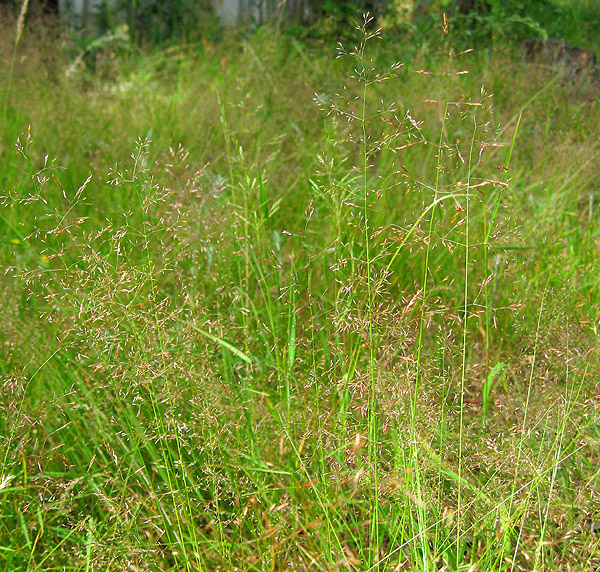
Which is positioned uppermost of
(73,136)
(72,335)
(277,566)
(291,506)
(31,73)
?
(31,73)

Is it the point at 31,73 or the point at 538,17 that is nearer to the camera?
the point at 31,73

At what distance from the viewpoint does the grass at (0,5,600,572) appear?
1199 mm

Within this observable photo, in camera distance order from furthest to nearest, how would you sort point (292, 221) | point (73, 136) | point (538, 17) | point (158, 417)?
point (538, 17) < point (73, 136) < point (292, 221) < point (158, 417)

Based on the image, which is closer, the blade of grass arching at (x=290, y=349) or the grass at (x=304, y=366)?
the grass at (x=304, y=366)

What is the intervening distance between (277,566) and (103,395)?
2.07 feet

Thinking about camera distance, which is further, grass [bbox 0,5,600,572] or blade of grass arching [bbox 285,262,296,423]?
blade of grass arching [bbox 285,262,296,423]

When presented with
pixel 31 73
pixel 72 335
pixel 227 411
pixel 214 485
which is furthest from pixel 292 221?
pixel 31 73

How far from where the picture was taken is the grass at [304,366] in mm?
1199

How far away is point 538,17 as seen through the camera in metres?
5.63

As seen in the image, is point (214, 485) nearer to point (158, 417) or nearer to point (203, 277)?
point (158, 417)

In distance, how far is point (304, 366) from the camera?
→ 1.61m

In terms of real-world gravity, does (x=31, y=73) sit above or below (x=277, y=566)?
above

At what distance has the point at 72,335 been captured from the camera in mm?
1804

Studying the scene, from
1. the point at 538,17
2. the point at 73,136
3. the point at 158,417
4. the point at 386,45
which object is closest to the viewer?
the point at 158,417
